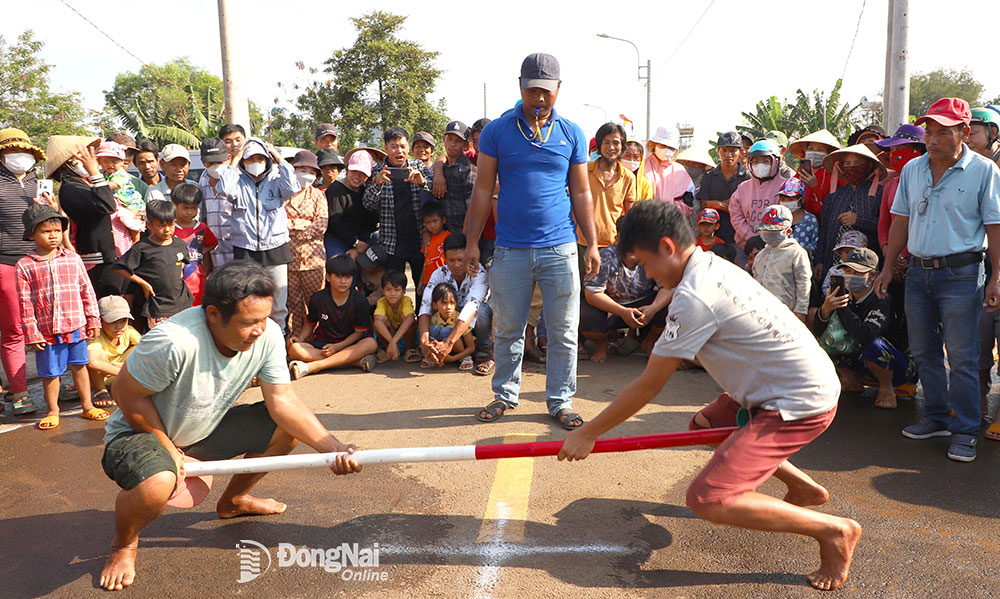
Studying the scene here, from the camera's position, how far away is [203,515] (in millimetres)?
3688

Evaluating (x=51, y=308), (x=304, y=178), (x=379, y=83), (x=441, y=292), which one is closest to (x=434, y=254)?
(x=441, y=292)

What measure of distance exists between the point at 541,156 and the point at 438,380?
7.52 ft

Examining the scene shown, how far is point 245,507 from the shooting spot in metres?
3.60

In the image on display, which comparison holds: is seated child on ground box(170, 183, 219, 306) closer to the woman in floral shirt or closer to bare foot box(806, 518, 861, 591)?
the woman in floral shirt

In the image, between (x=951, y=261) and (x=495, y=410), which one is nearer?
(x=951, y=261)

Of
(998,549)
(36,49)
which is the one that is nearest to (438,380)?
(998,549)

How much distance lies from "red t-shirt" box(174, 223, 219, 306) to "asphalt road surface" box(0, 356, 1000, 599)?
6.55 ft

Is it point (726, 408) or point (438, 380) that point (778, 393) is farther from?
point (438, 380)

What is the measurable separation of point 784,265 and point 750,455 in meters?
3.01

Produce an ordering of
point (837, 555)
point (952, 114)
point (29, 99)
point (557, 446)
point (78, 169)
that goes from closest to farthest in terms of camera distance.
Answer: point (837, 555) < point (557, 446) < point (952, 114) < point (78, 169) < point (29, 99)

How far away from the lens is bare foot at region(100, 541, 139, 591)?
302 centimetres

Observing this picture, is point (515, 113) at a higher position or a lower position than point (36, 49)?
lower

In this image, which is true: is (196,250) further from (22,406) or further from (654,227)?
(654,227)

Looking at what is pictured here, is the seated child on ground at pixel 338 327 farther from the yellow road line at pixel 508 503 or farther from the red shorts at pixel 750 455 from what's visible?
the red shorts at pixel 750 455
